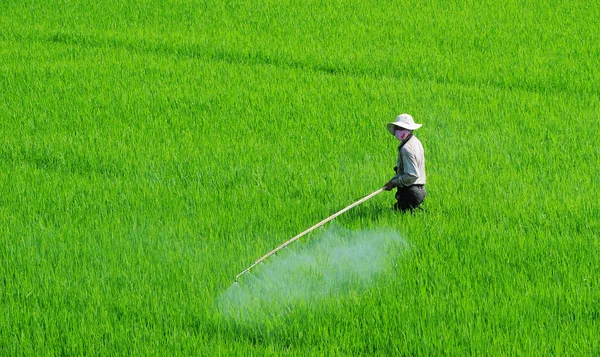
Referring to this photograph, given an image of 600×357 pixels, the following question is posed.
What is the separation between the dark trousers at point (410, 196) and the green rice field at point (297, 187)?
0.12 m

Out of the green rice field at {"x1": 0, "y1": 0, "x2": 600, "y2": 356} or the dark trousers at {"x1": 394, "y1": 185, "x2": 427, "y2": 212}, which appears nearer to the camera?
the green rice field at {"x1": 0, "y1": 0, "x2": 600, "y2": 356}

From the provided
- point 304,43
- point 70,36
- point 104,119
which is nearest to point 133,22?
point 70,36

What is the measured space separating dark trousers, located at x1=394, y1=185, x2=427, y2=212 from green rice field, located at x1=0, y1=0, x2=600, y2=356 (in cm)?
12

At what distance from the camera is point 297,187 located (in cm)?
647

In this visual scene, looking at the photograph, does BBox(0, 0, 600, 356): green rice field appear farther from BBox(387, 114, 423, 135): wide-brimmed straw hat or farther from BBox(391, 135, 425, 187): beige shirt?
BBox(387, 114, 423, 135): wide-brimmed straw hat

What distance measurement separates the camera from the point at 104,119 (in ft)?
27.2

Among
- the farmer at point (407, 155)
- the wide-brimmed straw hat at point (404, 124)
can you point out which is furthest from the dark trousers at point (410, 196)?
the wide-brimmed straw hat at point (404, 124)

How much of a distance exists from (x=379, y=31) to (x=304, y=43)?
1126 mm

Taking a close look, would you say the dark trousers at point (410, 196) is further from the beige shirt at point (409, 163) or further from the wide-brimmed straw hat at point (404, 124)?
the wide-brimmed straw hat at point (404, 124)

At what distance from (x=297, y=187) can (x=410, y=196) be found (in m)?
1.08

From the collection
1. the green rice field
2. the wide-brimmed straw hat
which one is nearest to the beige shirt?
the wide-brimmed straw hat

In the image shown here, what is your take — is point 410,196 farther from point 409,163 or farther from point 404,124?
point 404,124

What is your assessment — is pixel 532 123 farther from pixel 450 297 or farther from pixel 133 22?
pixel 133 22

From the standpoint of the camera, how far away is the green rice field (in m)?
4.54
